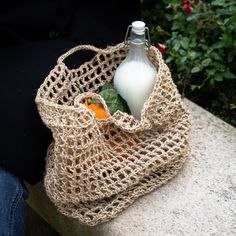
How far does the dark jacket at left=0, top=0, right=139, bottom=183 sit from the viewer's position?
133 centimetres

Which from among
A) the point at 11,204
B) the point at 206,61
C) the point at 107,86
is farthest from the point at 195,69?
the point at 11,204

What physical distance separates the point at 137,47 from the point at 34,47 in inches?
11.3

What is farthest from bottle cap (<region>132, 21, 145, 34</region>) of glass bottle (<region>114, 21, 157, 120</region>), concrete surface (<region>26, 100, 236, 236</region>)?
concrete surface (<region>26, 100, 236, 236</region>)

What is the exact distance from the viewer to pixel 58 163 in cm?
126

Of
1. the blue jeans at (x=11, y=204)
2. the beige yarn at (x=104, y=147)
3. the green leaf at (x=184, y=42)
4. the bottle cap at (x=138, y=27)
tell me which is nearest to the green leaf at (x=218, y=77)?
the green leaf at (x=184, y=42)

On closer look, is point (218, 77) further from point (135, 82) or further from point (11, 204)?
point (11, 204)

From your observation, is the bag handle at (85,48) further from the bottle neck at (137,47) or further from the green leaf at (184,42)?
the green leaf at (184,42)

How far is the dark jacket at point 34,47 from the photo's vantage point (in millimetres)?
1333

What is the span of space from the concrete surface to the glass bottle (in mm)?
227

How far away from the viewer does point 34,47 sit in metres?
1.45

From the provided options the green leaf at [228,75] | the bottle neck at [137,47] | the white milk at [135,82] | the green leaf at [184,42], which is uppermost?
the bottle neck at [137,47]

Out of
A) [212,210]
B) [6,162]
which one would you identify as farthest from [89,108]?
[212,210]

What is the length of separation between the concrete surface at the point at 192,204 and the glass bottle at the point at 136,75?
0.23m

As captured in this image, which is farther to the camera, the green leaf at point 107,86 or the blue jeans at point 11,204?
the green leaf at point 107,86
